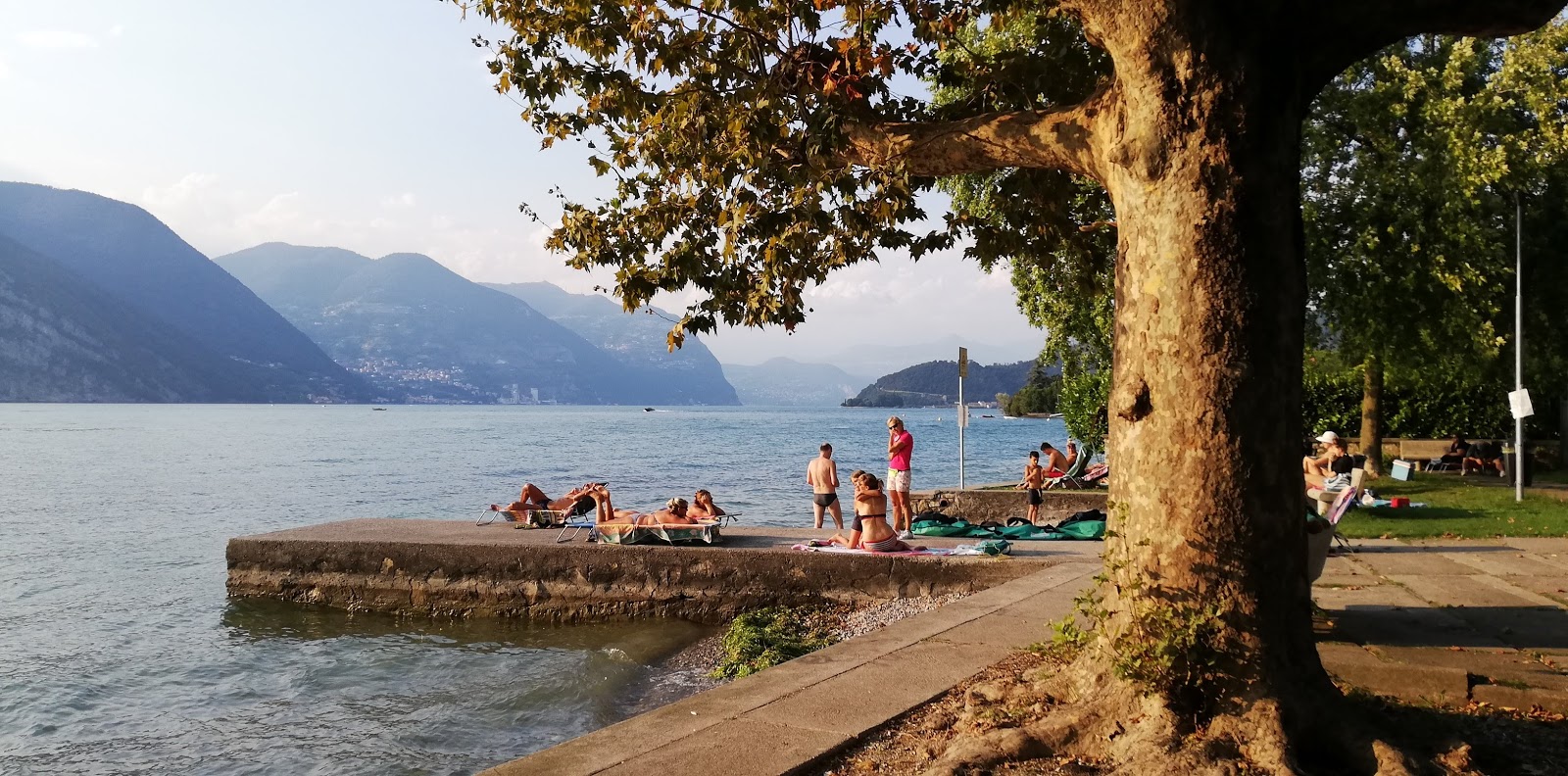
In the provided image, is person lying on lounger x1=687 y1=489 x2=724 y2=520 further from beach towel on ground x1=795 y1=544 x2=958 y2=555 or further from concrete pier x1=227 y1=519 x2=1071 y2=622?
beach towel on ground x1=795 y1=544 x2=958 y2=555

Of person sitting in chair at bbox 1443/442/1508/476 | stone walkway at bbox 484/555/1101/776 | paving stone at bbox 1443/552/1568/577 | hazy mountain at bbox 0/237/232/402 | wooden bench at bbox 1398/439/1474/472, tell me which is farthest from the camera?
hazy mountain at bbox 0/237/232/402

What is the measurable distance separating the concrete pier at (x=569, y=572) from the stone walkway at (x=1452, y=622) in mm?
3383

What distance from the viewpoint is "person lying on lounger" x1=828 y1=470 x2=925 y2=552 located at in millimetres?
12148

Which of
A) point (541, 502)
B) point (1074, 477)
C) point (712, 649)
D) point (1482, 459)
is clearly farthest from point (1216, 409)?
point (1482, 459)

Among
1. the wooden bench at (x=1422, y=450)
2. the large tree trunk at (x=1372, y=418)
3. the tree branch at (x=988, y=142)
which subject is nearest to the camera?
the tree branch at (x=988, y=142)

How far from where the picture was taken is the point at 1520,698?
5.05 m

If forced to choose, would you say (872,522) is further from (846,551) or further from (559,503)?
(559,503)

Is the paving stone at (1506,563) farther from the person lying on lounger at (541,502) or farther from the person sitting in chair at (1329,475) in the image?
the person lying on lounger at (541,502)

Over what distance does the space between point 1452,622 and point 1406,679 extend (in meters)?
2.39

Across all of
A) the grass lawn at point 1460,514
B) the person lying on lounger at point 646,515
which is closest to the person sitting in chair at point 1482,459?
the grass lawn at point 1460,514

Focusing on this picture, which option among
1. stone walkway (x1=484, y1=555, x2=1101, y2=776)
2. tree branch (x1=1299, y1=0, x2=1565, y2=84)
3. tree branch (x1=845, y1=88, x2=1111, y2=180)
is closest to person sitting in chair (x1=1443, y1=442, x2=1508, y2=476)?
stone walkway (x1=484, y1=555, x2=1101, y2=776)

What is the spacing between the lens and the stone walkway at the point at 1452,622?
5.33m

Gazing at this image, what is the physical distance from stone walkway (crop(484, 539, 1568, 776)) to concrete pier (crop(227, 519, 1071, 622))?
2.22m

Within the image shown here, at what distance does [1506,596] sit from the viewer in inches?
335
